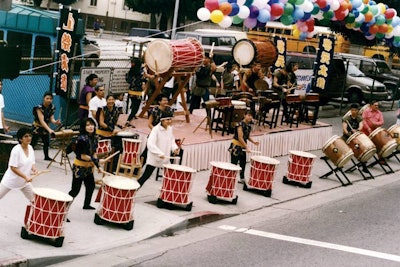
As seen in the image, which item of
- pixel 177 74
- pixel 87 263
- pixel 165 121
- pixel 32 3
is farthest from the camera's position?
pixel 32 3

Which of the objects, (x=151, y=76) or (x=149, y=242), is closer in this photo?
(x=149, y=242)

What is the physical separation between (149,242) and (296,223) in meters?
3.37

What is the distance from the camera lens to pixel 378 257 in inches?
474

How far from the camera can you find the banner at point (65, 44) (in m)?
18.0

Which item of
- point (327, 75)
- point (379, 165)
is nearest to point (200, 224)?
point (379, 165)

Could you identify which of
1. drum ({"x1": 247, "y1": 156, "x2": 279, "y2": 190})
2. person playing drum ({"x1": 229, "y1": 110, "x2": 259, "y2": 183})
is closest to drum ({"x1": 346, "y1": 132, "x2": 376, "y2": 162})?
drum ({"x1": 247, "y1": 156, "x2": 279, "y2": 190})

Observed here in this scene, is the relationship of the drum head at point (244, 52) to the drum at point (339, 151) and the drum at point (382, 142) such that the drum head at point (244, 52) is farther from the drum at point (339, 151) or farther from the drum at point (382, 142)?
the drum at point (339, 151)

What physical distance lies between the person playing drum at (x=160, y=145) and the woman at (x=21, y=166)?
3.14 meters

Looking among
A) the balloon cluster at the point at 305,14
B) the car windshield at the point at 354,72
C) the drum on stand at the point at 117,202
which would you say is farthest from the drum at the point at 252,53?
the drum on stand at the point at 117,202

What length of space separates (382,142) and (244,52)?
4894mm

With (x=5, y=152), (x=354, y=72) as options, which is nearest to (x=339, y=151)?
(x=5, y=152)

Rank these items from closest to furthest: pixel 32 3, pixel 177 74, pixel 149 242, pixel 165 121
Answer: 1. pixel 149 242
2. pixel 165 121
3. pixel 177 74
4. pixel 32 3

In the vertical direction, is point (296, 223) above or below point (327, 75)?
below

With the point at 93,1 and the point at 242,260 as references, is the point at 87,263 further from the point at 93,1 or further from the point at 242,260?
the point at 93,1
